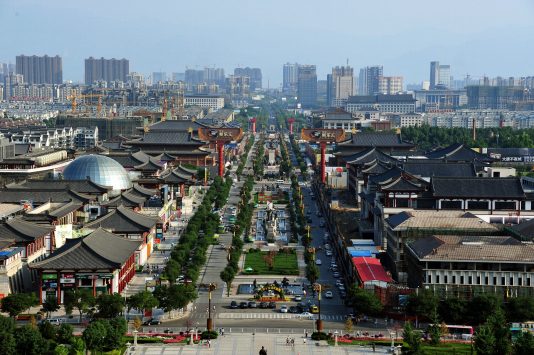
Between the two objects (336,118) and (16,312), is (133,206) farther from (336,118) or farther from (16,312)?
(336,118)

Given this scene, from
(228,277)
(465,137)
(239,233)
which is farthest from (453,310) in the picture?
(465,137)

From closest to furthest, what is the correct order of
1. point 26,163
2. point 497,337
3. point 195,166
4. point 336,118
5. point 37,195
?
point 497,337, point 37,195, point 26,163, point 195,166, point 336,118

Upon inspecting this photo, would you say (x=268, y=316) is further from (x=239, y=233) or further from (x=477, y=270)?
(x=239, y=233)

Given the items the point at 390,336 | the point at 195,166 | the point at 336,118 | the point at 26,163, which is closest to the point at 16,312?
the point at 390,336

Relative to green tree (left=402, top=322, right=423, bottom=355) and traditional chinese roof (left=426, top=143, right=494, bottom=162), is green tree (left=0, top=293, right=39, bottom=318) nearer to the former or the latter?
green tree (left=402, top=322, right=423, bottom=355)

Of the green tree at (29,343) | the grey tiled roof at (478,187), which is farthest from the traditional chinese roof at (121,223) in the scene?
the green tree at (29,343)

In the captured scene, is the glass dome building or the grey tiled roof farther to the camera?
the glass dome building

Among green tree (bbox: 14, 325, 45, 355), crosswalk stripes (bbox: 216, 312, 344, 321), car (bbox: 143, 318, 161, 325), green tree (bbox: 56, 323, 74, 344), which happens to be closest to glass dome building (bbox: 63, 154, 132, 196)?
crosswalk stripes (bbox: 216, 312, 344, 321)
